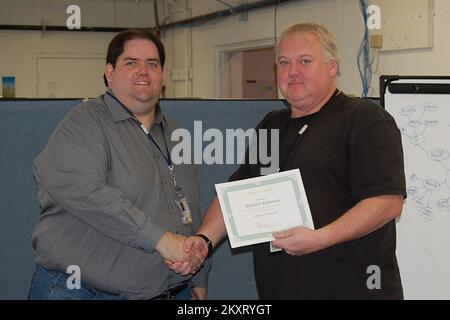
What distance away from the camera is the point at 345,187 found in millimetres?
1867

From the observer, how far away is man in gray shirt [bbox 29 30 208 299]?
186 cm

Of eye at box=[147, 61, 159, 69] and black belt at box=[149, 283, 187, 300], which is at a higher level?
eye at box=[147, 61, 159, 69]

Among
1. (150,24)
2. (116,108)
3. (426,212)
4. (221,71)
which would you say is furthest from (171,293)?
(150,24)

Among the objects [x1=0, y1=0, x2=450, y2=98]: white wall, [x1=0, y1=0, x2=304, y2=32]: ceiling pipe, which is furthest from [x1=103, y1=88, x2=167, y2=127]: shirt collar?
[x1=0, y1=0, x2=304, y2=32]: ceiling pipe

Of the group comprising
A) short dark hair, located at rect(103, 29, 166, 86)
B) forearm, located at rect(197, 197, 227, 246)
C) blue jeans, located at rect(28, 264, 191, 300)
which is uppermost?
short dark hair, located at rect(103, 29, 166, 86)

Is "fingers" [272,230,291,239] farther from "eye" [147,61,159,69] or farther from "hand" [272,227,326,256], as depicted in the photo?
"eye" [147,61,159,69]

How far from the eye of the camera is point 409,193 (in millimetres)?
2953

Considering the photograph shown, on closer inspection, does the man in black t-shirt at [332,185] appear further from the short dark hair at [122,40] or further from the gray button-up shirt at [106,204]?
the short dark hair at [122,40]

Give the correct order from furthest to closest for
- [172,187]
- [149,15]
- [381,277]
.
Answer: [149,15]
[172,187]
[381,277]

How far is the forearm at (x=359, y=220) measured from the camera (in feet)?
5.81

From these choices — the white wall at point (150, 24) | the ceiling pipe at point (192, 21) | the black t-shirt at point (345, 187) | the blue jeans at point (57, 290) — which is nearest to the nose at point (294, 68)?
the black t-shirt at point (345, 187)
